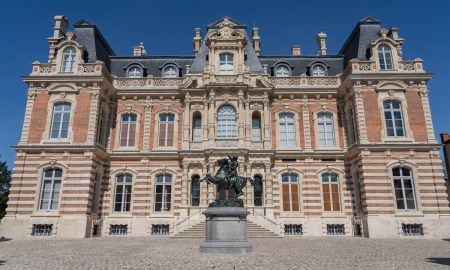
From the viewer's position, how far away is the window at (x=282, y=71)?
2777cm

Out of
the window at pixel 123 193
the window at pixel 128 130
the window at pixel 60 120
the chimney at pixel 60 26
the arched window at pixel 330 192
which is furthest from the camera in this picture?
the chimney at pixel 60 26

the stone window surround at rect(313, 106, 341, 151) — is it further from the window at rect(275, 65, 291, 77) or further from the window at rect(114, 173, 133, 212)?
the window at rect(114, 173, 133, 212)

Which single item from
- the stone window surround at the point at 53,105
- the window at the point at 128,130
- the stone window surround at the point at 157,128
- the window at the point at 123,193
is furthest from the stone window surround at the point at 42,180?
the stone window surround at the point at 157,128

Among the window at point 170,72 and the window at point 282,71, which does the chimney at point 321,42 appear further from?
the window at point 170,72

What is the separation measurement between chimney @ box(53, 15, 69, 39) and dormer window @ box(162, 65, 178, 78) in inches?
362

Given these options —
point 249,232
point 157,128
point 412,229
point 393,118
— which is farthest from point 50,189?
point 393,118

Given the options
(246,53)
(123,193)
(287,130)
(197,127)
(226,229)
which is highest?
(246,53)

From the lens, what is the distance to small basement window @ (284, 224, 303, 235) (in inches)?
918

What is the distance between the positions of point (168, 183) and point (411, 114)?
1846 centimetres

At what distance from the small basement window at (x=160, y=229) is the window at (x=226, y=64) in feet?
41.7

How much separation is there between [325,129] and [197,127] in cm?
1020

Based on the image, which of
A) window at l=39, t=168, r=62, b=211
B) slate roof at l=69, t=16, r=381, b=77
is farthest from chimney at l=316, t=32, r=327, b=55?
window at l=39, t=168, r=62, b=211

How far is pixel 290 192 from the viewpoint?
79.4 ft

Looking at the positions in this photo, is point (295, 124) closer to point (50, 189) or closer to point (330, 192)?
point (330, 192)
